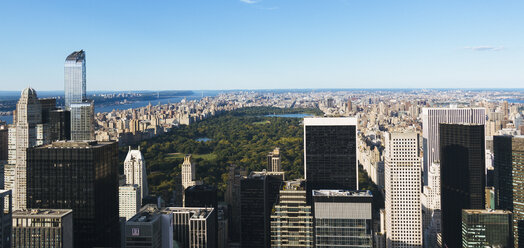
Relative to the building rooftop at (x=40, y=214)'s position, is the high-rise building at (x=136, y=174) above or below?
below

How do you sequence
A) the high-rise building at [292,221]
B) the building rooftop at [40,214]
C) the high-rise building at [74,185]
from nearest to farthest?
the building rooftop at [40,214], the high-rise building at [74,185], the high-rise building at [292,221]

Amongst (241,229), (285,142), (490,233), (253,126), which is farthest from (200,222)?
(253,126)

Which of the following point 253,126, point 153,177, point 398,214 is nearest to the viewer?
point 398,214

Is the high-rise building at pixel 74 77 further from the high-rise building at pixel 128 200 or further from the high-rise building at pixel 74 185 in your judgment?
the high-rise building at pixel 74 185

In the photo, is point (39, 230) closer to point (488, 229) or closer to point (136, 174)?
point (488, 229)

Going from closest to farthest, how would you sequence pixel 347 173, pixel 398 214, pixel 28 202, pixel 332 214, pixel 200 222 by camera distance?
pixel 332 214
pixel 28 202
pixel 200 222
pixel 398 214
pixel 347 173

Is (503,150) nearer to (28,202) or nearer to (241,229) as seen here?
(241,229)

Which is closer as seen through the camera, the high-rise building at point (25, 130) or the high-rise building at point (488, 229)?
the high-rise building at point (488, 229)

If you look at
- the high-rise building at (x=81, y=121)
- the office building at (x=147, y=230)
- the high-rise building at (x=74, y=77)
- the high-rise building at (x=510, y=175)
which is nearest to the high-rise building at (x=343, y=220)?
the office building at (x=147, y=230)
